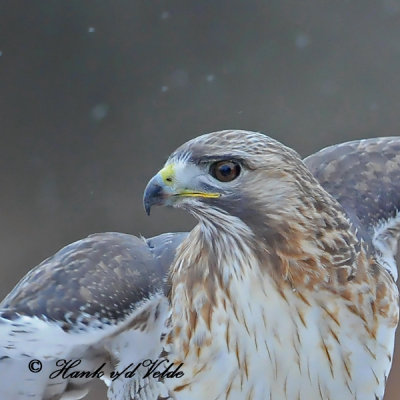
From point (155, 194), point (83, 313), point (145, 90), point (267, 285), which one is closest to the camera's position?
point (155, 194)

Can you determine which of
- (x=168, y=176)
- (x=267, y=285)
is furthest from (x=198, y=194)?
(x=267, y=285)

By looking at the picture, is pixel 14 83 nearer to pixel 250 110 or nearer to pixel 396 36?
pixel 250 110

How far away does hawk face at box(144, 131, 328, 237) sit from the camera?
1672 mm

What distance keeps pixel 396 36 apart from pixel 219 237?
3.36 metres

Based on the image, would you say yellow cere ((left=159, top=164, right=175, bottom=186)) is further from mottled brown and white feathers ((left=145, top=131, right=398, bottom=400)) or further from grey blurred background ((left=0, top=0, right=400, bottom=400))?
grey blurred background ((left=0, top=0, right=400, bottom=400))

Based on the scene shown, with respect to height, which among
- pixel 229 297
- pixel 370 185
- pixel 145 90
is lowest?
pixel 229 297

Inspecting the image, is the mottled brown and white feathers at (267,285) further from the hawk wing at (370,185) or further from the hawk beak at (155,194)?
the hawk wing at (370,185)

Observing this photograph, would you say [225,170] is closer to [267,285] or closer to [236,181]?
[236,181]

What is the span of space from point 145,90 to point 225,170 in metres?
3.20

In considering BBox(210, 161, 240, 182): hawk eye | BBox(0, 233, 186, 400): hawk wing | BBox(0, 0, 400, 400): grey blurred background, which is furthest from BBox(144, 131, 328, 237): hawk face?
BBox(0, 0, 400, 400): grey blurred background

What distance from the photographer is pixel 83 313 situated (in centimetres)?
190

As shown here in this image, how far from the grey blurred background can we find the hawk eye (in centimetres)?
285

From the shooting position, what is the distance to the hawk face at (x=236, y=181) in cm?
167

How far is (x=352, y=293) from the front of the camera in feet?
6.02
